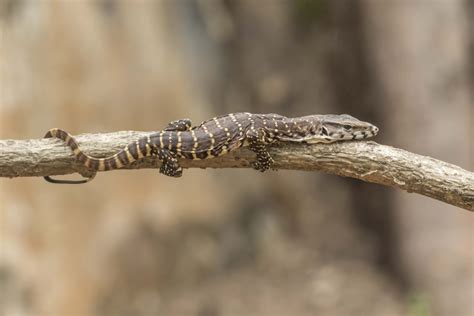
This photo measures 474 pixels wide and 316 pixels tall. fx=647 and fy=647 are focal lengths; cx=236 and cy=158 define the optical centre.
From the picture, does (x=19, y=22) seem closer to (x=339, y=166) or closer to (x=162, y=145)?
(x=162, y=145)

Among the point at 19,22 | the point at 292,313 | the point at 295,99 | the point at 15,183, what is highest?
the point at 19,22

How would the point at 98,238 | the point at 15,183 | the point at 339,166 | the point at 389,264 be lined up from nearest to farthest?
the point at 339,166
the point at 15,183
the point at 98,238
the point at 389,264

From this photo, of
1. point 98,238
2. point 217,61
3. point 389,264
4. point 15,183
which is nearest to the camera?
point 15,183

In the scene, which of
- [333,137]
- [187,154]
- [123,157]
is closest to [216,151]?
[187,154]

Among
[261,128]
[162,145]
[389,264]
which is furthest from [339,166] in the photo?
[389,264]

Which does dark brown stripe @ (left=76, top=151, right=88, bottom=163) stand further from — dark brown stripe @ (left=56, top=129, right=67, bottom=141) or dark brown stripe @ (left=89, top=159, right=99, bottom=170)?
dark brown stripe @ (left=56, top=129, right=67, bottom=141)

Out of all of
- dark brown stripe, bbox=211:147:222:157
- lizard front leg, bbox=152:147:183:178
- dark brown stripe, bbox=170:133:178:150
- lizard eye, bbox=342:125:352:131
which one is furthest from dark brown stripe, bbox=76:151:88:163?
lizard eye, bbox=342:125:352:131

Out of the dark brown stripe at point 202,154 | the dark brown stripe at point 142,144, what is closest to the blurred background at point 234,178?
the dark brown stripe at point 202,154

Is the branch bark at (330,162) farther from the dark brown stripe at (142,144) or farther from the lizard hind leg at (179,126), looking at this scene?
the lizard hind leg at (179,126)
